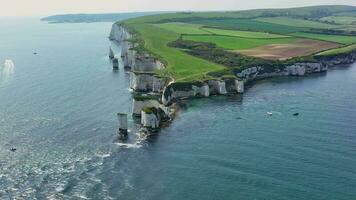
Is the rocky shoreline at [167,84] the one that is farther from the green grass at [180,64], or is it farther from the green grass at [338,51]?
the green grass at [180,64]

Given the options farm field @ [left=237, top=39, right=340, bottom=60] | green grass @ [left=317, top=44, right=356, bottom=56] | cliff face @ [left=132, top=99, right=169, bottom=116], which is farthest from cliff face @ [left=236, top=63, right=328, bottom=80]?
cliff face @ [left=132, top=99, right=169, bottom=116]

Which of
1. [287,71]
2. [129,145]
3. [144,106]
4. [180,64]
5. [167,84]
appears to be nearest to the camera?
[129,145]

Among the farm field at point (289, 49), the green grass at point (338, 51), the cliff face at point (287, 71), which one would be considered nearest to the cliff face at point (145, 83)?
the cliff face at point (287, 71)

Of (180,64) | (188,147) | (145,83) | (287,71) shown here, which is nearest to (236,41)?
(287,71)

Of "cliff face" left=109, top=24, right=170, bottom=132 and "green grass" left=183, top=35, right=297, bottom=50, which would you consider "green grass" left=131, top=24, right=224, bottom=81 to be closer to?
"cliff face" left=109, top=24, right=170, bottom=132

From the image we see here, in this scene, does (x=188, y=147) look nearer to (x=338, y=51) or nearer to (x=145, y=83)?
(x=145, y=83)

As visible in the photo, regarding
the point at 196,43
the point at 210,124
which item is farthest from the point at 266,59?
the point at 210,124

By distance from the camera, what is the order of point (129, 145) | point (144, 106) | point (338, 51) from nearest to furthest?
1. point (129, 145)
2. point (144, 106)
3. point (338, 51)
